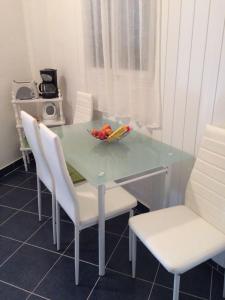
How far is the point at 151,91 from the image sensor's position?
1.77 metres

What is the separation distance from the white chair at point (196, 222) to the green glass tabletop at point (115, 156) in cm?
23

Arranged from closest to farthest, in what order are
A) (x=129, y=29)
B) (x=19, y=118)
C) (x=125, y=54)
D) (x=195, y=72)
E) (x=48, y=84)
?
(x=195, y=72) < (x=129, y=29) < (x=125, y=54) < (x=48, y=84) < (x=19, y=118)

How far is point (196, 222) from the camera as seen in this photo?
1350 mm

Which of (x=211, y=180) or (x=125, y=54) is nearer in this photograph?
(x=211, y=180)

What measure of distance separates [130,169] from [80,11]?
1599 mm

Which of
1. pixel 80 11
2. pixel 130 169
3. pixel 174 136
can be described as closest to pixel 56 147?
pixel 130 169

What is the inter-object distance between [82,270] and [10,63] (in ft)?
7.39

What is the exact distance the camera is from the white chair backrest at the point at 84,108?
2.35 meters

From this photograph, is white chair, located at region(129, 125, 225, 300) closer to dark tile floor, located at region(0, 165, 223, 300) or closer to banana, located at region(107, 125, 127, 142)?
dark tile floor, located at region(0, 165, 223, 300)

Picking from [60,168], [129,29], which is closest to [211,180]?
[60,168]

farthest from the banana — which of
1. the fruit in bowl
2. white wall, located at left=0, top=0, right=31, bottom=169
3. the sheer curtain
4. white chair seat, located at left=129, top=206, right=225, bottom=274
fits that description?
white wall, located at left=0, top=0, right=31, bottom=169

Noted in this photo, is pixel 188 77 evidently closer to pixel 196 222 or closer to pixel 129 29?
pixel 129 29

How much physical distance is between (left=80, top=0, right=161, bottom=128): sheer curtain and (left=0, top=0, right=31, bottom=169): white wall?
1.02 m

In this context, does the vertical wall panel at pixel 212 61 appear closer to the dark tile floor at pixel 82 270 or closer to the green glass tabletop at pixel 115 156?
the green glass tabletop at pixel 115 156
